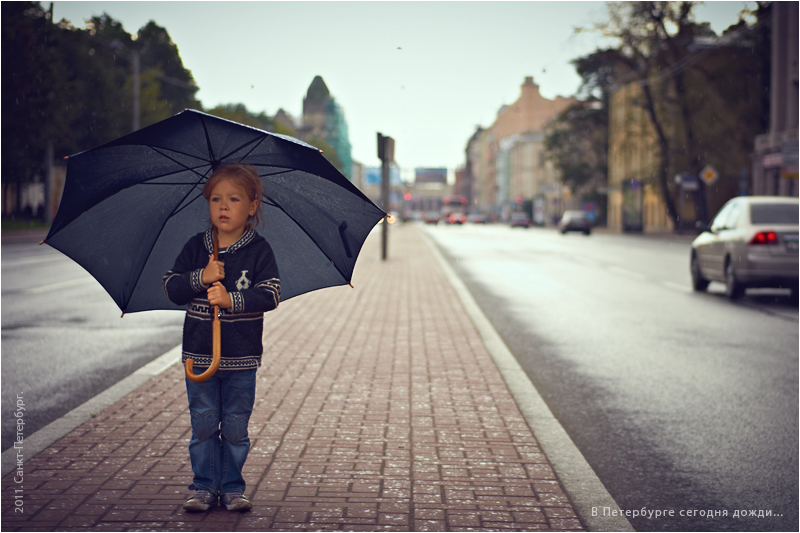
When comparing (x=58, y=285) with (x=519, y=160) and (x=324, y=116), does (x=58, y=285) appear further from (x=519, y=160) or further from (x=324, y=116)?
(x=324, y=116)

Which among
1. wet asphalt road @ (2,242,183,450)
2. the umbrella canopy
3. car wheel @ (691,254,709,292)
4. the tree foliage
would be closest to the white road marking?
wet asphalt road @ (2,242,183,450)

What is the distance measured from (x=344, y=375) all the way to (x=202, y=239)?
3481mm

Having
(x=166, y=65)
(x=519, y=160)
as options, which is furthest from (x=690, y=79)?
(x=519, y=160)

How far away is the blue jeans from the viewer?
134 inches

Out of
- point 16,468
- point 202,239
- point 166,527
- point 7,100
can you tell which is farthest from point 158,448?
point 7,100

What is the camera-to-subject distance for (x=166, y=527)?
3365mm

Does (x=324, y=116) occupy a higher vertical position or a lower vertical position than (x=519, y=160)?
higher

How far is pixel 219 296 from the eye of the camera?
10.4 feet

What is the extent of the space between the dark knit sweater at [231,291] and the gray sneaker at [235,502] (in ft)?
1.95

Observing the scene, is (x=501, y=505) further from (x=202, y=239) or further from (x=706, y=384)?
(x=706, y=384)

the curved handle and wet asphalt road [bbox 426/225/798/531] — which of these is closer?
the curved handle

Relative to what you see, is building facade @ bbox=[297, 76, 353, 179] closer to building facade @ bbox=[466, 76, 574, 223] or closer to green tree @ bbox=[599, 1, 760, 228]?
building facade @ bbox=[466, 76, 574, 223]

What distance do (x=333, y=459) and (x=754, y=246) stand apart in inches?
401

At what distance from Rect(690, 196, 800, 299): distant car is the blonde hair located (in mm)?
11053
